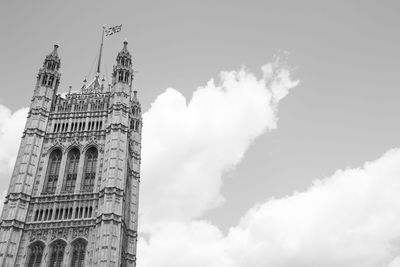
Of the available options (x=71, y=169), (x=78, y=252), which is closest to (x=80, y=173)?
(x=71, y=169)

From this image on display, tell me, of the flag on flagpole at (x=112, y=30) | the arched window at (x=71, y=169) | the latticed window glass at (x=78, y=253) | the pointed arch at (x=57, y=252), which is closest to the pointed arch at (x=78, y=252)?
the latticed window glass at (x=78, y=253)

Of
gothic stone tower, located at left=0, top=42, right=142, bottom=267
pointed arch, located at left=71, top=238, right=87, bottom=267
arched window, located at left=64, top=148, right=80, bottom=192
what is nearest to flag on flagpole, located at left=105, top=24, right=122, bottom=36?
gothic stone tower, located at left=0, top=42, right=142, bottom=267

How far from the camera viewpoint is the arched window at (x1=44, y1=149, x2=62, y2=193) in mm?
54219

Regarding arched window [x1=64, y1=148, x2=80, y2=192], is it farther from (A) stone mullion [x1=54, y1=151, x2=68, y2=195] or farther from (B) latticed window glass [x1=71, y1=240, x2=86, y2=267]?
(B) latticed window glass [x1=71, y1=240, x2=86, y2=267]

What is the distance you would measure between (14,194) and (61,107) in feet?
48.9

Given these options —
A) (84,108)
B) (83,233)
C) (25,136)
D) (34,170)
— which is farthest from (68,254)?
(84,108)

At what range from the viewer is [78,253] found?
158 feet

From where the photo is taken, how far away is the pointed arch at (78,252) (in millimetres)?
47312

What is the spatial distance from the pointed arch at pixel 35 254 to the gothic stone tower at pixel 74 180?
10cm

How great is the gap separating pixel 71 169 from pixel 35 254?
37.0ft

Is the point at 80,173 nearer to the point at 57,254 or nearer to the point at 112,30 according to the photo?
the point at 57,254

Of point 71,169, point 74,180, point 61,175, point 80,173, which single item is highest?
point 71,169

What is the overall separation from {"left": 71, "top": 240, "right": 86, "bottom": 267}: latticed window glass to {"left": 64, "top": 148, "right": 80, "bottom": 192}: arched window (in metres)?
7.39

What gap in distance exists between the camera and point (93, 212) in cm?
5069
